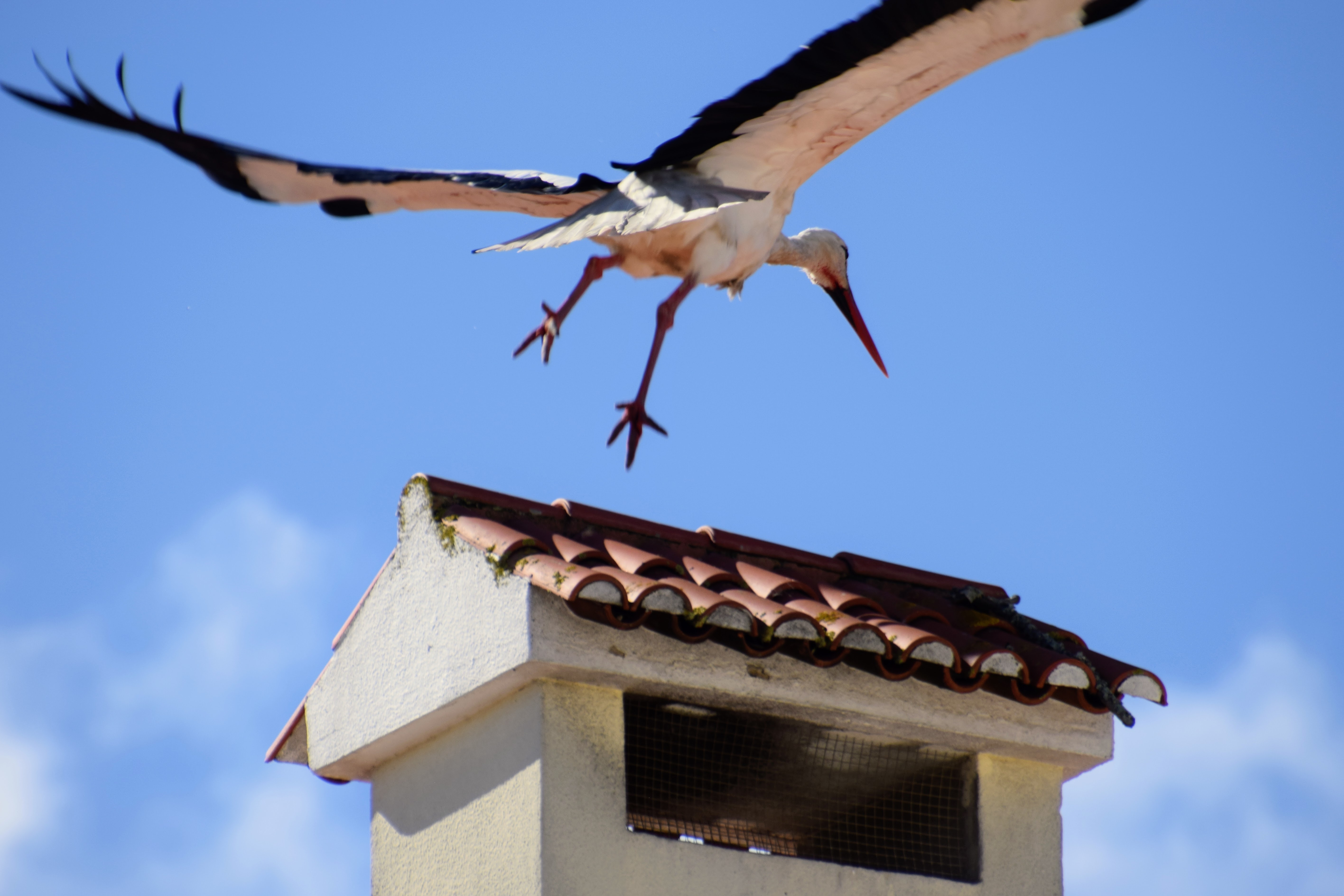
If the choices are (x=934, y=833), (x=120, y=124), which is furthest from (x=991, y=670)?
(x=120, y=124)

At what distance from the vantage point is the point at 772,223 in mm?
6809

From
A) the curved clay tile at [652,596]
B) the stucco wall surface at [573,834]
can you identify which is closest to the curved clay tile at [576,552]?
the curved clay tile at [652,596]

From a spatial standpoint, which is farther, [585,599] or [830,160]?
[830,160]

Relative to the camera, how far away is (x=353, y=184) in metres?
6.39

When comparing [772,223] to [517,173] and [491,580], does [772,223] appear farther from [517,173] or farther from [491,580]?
[491,580]

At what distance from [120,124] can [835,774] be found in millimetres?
3728

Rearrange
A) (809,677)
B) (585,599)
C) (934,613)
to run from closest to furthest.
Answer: (585,599) < (809,677) < (934,613)

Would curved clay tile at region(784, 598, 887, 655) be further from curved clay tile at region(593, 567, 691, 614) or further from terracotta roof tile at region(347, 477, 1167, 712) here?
curved clay tile at region(593, 567, 691, 614)

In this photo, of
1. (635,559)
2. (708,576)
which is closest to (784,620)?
(708,576)

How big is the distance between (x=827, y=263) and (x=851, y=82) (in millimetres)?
2566

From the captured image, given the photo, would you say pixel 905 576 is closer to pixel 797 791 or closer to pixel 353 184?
pixel 797 791

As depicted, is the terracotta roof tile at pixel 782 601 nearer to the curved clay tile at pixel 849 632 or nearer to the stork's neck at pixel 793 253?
the curved clay tile at pixel 849 632

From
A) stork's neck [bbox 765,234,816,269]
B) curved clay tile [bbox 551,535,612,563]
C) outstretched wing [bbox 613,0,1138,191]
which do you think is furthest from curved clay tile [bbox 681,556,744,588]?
stork's neck [bbox 765,234,816,269]

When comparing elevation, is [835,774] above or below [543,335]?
below
